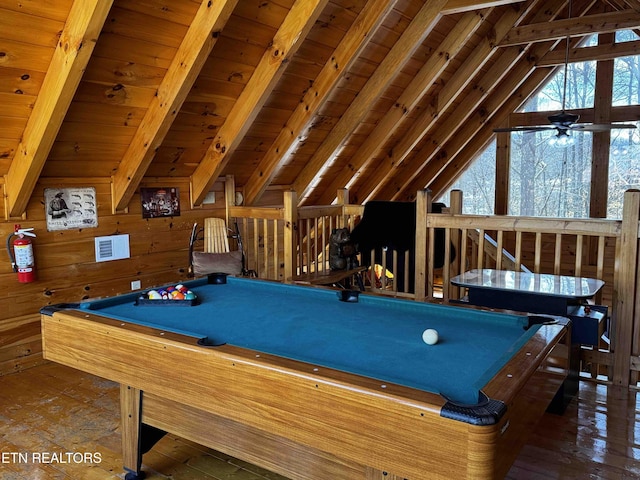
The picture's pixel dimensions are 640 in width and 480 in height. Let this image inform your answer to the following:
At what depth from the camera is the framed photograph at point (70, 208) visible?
12.3 ft

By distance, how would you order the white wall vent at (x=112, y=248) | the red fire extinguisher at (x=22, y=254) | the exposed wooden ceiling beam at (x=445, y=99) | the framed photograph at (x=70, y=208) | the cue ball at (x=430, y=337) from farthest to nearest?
the exposed wooden ceiling beam at (x=445, y=99) < the white wall vent at (x=112, y=248) < the framed photograph at (x=70, y=208) < the red fire extinguisher at (x=22, y=254) < the cue ball at (x=430, y=337)

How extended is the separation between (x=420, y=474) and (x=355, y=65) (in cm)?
400

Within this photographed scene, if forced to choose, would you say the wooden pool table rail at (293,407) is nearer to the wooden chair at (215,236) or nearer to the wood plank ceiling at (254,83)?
the wood plank ceiling at (254,83)

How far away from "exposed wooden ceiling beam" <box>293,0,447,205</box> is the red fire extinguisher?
9.34 ft

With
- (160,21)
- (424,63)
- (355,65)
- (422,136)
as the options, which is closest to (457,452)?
(160,21)

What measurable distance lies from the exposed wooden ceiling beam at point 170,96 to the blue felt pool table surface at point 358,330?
143 centimetres

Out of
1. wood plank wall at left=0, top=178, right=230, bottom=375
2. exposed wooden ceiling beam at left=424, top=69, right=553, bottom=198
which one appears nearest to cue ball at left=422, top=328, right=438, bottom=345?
wood plank wall at left=0, top=178, right=230, bottom=375

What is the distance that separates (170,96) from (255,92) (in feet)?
2.40

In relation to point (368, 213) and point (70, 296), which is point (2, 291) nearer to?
point (70, 296)

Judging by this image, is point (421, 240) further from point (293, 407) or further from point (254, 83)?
point (293, 407)

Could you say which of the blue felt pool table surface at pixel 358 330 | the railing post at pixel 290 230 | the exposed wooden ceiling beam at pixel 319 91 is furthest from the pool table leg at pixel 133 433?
the exposed wooden ceiling beam at pixel 319 91

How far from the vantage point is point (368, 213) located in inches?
187

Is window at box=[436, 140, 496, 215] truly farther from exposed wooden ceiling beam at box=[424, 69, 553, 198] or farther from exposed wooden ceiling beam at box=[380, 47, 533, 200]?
exposed wooden ceiling beam at box=[380, 47, 533, 200]

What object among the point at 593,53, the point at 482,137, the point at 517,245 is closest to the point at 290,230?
the point at 517,245
